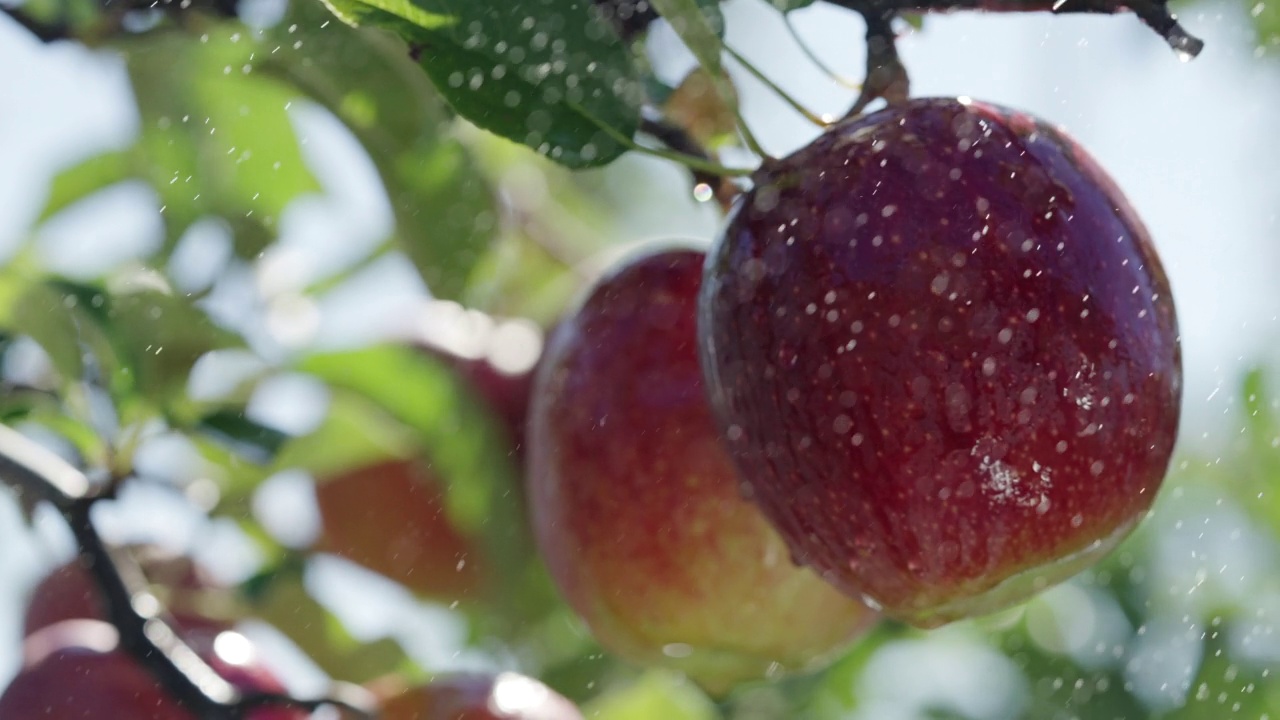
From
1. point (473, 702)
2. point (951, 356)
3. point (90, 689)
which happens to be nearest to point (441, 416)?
point (473, 702)

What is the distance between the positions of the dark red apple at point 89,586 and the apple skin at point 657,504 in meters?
0.49

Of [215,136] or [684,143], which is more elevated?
[684,143]

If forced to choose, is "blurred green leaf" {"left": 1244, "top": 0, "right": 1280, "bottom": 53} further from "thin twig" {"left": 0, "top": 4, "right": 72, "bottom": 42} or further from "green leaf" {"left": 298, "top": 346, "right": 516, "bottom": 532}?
"thin twig" {"left": 0, "top": 4, "right": 72, "bottom": 42}

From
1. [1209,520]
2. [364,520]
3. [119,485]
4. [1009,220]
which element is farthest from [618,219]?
[1009,220]

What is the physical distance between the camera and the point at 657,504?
0.97m

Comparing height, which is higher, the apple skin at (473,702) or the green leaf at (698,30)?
the green leaf at (698,30)

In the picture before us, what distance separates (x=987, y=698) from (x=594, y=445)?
79 centimetres

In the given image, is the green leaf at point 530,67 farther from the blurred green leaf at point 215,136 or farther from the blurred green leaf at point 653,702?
the blurred green leaf at point 653,702

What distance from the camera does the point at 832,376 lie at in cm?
66

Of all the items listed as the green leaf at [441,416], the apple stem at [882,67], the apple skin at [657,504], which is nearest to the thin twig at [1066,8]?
the apple stem at [882,67]

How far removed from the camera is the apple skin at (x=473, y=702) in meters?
1.13

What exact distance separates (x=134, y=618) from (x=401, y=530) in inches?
18.1

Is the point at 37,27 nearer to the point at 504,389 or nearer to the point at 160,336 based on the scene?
the point at 160,336

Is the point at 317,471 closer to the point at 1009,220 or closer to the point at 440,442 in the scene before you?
the point at 440,442
